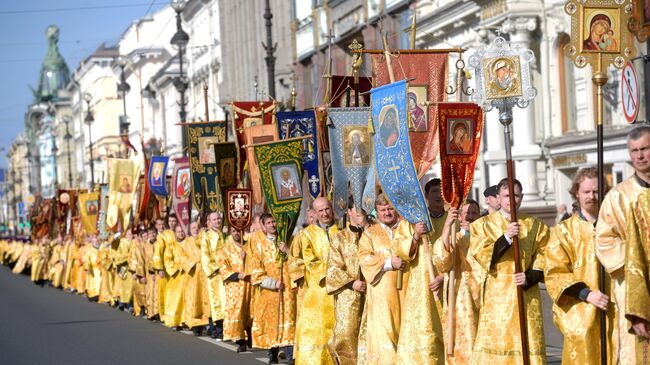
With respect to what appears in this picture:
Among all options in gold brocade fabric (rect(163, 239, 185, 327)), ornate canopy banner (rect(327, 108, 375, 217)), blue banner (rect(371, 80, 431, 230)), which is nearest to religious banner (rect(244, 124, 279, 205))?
gold brocade fabric (rect(163, 239, 185, 327))

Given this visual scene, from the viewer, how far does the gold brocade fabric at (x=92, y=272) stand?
31656 mm

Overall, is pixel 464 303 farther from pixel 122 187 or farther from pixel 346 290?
pixel 122 187

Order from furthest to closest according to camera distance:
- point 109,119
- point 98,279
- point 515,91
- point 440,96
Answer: point 109,119 → point 98,279 → point 440,96 → point 515,91

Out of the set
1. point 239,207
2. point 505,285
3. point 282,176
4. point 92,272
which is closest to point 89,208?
point 92,272

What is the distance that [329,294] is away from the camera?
12953mm

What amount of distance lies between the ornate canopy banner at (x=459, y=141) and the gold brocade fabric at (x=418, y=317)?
55cm

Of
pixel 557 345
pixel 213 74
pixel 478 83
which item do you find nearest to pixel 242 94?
pixel 213 74

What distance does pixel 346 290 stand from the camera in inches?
516

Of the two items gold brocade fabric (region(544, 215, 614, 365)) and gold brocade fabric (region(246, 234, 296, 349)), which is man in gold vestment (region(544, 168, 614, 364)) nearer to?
gold brocade fabric (region(544, 215, 614, 365))

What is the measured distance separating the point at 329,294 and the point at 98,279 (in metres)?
19.6

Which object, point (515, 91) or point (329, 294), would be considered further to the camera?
point (329, 294)

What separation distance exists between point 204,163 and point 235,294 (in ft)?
15.7

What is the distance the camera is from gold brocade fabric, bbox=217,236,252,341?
17547 millimetres

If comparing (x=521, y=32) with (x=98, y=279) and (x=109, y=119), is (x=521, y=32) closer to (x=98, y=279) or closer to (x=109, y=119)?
(x=98, y=279)
